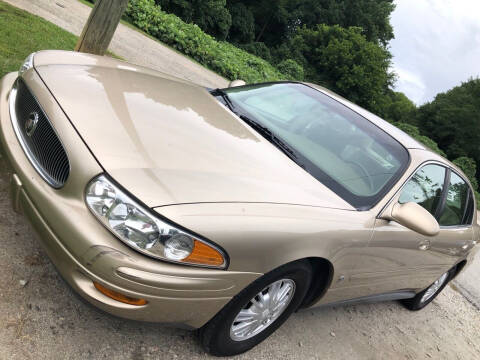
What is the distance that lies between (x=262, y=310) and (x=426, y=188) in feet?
5.43

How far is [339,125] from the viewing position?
3.24 meters

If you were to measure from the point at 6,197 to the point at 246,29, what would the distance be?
44.1 m

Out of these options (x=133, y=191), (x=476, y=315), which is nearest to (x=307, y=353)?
(x=133, y=191)

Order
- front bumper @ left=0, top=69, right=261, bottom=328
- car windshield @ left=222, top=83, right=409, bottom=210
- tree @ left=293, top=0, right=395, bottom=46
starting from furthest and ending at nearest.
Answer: tree @ left=293, top=0, right=395, bottom=46
car windshield @ left=222, top=83, right=409, bottom=210
front bumper @ left=0, top=69, right=261, bottom=328

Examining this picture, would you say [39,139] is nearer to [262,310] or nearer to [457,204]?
[262,310]

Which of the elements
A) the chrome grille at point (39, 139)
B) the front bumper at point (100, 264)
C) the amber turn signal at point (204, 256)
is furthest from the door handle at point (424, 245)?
the chrome grille at point (39, 139)

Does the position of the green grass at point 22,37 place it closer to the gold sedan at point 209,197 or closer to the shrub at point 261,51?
the gold sedan at point 209,197

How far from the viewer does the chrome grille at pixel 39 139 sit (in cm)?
201

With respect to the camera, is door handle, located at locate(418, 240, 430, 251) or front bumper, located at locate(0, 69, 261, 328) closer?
front bumper, located at locate(0, 69, 261, 328)

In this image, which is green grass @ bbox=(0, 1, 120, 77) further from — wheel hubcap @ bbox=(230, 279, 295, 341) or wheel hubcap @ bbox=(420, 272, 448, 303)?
wheel hubcap @ bbox=(420, 272, 448, 303)

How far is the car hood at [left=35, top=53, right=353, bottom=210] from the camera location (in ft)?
6.38

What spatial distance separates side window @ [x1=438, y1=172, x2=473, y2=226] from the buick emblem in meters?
2.92

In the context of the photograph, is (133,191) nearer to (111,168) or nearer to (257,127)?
(111,168)

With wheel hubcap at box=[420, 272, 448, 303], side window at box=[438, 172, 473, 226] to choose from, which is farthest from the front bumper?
wheel hubcap at box=[420, 272, 448, 303]
